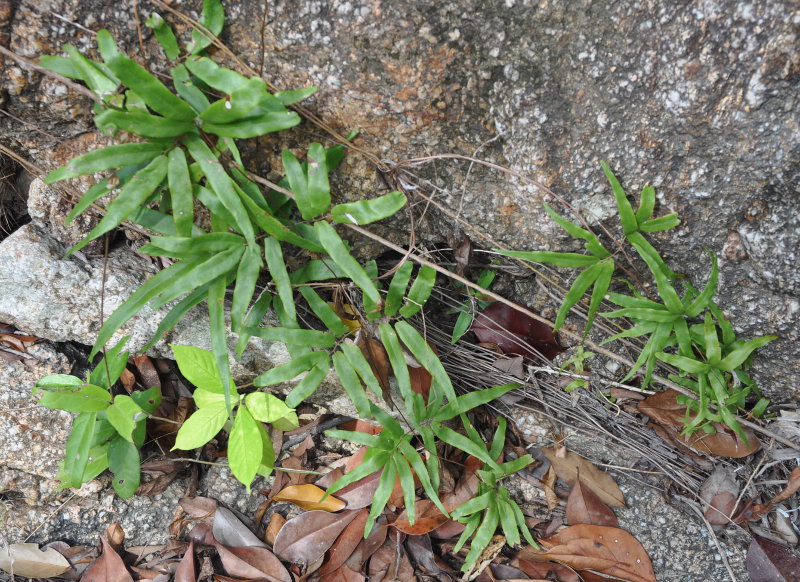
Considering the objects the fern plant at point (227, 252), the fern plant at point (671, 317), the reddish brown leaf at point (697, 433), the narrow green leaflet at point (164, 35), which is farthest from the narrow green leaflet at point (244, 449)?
the reddish brown leaf at point (697, 433)

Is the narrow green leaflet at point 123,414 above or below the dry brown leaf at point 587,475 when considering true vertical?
below

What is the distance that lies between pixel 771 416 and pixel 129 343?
2.21m

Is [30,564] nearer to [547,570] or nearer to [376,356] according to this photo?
[376,356]

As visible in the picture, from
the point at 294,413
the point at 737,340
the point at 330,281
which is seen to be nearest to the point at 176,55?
the point at 330,281

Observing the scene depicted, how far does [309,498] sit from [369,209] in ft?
3.79

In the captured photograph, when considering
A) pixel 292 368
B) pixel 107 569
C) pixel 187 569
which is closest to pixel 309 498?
pixel 187 569

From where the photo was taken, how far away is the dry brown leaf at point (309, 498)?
2.01 m

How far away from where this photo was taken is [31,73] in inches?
61.4

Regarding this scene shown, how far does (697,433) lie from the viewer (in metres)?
1.92

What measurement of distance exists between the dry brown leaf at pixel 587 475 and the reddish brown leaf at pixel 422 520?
46 cm

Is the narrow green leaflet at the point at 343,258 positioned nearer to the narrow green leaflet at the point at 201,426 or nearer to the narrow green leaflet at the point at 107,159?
the narrow green leaflet at the point at 107,159

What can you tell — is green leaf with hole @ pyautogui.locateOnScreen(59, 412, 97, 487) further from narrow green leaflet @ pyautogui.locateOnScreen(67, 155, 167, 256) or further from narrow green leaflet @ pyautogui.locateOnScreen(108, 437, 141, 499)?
narrow green leaflet @ pyautogui.locateOnScreen(67, 155, 167, 256)

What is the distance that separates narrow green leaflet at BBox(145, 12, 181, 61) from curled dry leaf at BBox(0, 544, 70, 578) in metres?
1.83

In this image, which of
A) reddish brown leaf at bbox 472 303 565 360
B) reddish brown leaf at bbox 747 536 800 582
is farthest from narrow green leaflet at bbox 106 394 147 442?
reddish brown leaf at bbox 747 536 800 582
